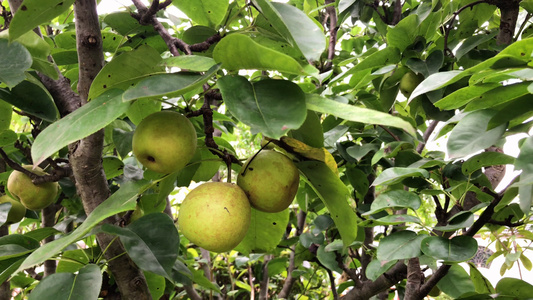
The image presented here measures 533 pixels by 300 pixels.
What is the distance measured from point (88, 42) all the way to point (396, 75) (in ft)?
3.07

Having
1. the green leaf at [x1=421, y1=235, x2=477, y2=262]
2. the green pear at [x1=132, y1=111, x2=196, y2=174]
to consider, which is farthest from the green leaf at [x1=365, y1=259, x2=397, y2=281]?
the green pear at [x1=132, y1=111, x2=196, y2=174]

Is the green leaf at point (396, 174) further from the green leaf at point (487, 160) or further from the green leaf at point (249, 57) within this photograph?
the green leaf at point (249, 57)

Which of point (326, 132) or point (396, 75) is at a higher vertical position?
point (396, 75)

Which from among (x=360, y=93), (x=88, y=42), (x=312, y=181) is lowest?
(x=360, y=93)

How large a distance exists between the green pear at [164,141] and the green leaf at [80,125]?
105mm

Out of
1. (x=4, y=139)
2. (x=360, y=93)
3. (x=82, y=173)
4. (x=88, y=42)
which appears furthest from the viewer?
(x=360, y=93)

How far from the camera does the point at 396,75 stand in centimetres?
138

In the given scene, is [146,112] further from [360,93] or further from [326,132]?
[360,93]

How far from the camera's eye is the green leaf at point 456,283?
4.12 ft

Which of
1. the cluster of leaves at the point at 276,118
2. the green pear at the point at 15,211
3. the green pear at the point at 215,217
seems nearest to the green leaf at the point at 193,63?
the cluster of leaves at the point at 276,118

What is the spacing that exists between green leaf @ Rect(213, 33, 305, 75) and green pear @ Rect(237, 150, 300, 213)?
0.20 metres

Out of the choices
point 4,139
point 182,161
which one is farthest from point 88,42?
point 4,139

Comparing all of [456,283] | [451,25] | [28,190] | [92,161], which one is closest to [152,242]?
[92,161]

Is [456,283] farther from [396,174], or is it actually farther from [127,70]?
[127,70]
